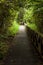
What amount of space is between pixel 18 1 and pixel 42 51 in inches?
394

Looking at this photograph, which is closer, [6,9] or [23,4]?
[6,9]

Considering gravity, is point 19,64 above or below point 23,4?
below

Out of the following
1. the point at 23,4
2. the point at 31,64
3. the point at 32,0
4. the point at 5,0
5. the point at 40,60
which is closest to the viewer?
Result: the point at 31,64

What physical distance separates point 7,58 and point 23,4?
34.5 feet

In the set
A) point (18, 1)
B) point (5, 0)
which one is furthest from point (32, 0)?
point (18, 1)

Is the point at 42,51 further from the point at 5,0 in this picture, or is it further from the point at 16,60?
the point at 5,0

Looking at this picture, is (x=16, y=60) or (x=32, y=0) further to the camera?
(x=32, y=0)

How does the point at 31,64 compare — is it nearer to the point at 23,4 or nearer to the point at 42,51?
the point at 42,51

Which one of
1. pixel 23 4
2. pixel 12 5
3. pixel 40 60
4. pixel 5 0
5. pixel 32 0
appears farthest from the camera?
pixel 23 4

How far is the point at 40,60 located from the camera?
31.8 feet

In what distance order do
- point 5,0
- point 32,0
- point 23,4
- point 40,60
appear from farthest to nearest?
point 23,4
point 5,0
point 32,0
point 40,60

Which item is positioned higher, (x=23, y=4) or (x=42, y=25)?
(x=23, y=4)

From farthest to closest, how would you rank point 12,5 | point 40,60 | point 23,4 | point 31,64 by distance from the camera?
point 23,4
point 12,5
point 40,60
point 31,64

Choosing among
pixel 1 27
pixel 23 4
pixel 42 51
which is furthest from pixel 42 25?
pixel 42 51
